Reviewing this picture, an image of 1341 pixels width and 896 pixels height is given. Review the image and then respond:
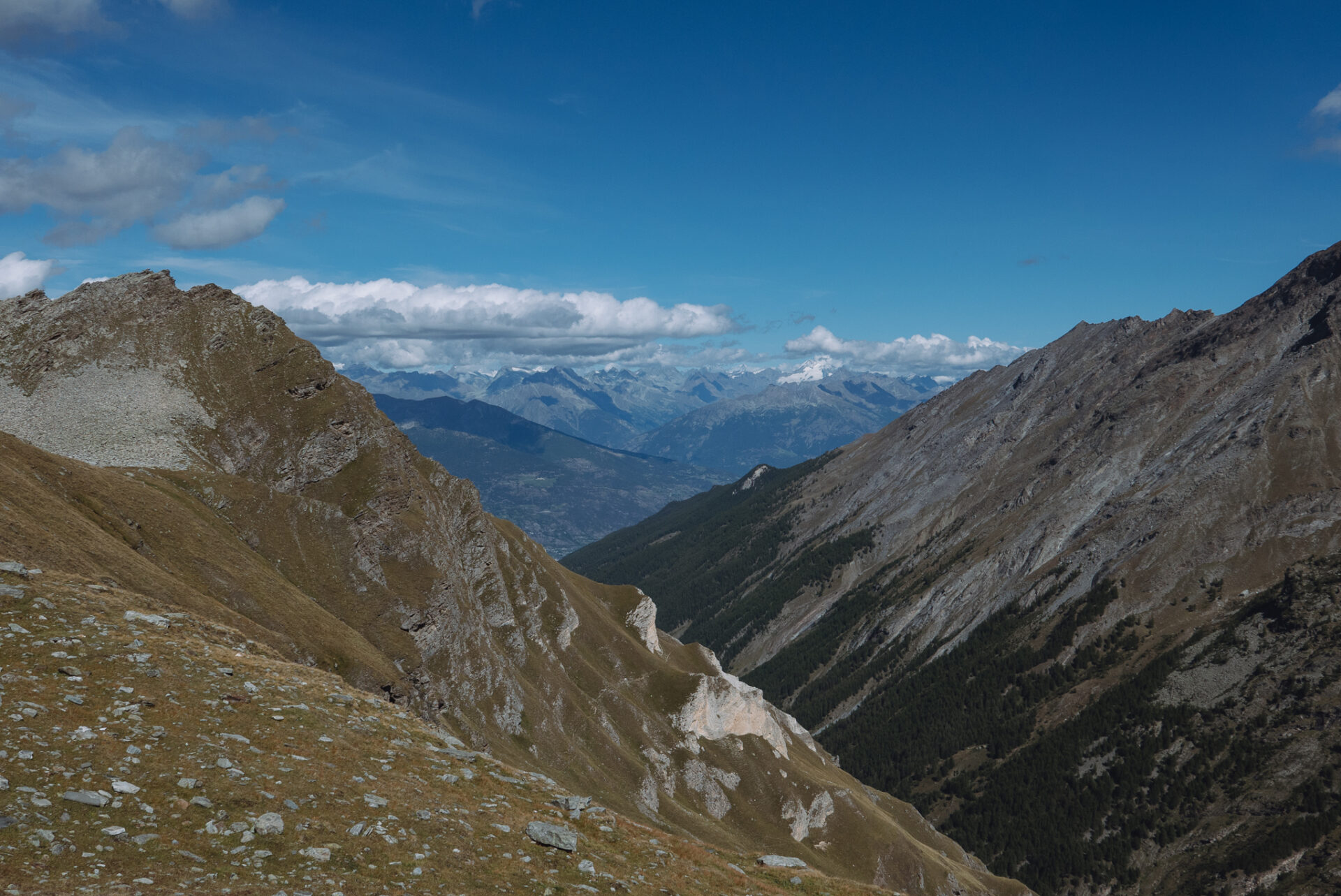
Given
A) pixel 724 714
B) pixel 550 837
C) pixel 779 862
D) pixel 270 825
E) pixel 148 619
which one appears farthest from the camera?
pixel 724 714

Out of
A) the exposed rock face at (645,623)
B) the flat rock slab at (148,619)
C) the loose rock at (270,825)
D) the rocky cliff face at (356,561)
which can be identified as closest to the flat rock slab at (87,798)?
the loose rock at (270,825)

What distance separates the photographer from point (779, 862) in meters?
42.4

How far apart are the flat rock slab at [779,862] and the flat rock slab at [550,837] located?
15.5 meters

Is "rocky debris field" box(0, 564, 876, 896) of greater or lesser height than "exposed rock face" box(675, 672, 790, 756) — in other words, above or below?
above

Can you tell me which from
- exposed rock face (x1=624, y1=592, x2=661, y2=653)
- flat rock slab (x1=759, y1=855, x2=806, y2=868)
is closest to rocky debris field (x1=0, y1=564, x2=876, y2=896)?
flat rock slab (x1=759, y1=855, x2=806, y2=868)

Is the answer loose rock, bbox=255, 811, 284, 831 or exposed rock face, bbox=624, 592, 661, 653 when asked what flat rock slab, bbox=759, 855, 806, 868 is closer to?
loose rock, bbox=255, 811, 284, 831

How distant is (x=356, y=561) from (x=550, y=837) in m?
79.4

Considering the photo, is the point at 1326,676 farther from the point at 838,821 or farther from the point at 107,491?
the point at 107,491

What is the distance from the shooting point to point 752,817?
132 m

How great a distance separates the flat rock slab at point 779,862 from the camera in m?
41.5

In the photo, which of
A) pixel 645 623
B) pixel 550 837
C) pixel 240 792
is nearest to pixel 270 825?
pixel 240 792

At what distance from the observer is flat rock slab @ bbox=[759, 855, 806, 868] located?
41500 millimetres

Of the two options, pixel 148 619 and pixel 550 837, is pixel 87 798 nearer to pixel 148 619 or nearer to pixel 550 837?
pixel 550 837

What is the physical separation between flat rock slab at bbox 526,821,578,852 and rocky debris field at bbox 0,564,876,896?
96 millimetres
